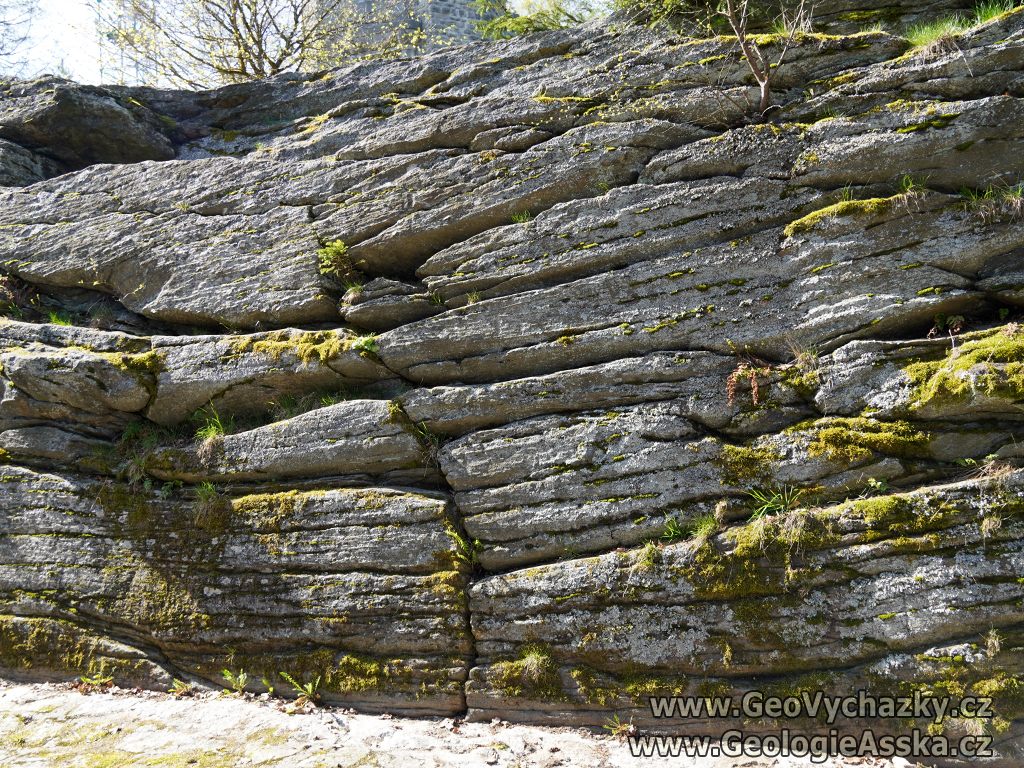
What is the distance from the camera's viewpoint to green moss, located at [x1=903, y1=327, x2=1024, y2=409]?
5.53 metres

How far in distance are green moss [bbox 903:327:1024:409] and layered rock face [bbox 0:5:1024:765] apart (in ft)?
0.10

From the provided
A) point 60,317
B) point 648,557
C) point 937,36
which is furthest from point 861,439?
point 60,317

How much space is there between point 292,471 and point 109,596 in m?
2.75

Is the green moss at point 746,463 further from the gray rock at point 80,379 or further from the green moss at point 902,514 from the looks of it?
the gray rock at point 80,379

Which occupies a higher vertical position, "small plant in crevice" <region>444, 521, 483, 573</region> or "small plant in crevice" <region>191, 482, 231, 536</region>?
"small plant in crevice" <region>191, 482, 231, 536</region>

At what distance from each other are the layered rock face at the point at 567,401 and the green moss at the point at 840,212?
4 cm

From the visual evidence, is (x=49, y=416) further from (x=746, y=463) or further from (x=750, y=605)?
(x=750, y=605)

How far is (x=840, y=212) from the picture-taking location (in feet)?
22.0

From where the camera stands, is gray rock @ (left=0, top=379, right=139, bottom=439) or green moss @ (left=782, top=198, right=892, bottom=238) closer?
green moss @ (left=782, top=198, right=892, bottom=238)

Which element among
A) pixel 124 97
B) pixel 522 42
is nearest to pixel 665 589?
pixel 522 42

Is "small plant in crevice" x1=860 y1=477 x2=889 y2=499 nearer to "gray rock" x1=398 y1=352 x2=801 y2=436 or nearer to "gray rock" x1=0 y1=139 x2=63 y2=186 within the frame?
"gray rock" x1=398 y1=352 x2=801 y2=436

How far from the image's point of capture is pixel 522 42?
9.61 meters

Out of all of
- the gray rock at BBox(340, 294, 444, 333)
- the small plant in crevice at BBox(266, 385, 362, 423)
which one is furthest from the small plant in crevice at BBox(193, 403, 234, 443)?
the gray rock at BBox(340, 294, 444, 333)

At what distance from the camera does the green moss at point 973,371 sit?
5531 millimetres
